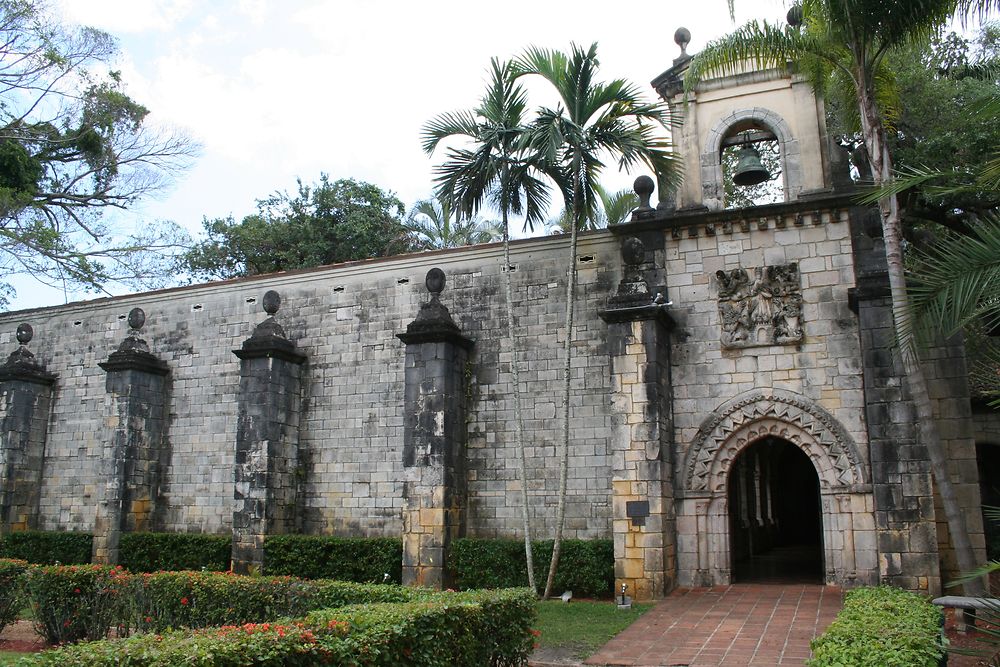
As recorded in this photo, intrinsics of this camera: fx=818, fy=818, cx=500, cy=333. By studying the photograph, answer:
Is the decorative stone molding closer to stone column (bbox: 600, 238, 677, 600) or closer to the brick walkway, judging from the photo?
stone column (bbox: 600, 238, 677, 600)

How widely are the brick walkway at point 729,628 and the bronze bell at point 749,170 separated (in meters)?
5.86

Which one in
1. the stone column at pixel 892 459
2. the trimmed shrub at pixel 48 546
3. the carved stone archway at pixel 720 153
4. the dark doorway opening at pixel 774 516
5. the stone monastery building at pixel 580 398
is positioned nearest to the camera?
the stone column at pixel 892 459

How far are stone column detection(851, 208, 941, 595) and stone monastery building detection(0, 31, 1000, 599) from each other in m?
0.03

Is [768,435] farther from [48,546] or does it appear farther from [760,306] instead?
[48,546]

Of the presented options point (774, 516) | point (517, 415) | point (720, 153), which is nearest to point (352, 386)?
point (517, 415)

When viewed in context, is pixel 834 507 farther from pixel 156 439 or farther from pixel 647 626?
pixel 156 439

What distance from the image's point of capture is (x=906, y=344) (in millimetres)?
8984

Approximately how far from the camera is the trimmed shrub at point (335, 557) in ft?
44.0

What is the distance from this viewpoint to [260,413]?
14.7m

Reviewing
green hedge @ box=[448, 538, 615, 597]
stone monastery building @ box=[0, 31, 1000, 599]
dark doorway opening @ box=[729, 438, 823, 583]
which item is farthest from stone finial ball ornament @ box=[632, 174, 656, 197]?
green hedge @ box=[448, 538, 615, 597]

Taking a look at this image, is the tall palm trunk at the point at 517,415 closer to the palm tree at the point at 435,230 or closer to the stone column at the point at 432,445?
the stone column at the point at 432,445

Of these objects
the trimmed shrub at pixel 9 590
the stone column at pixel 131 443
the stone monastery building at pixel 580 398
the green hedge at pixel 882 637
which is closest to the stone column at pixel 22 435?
the stone monastery building at pixel 580 398

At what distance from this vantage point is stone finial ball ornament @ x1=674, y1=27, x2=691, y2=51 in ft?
45.5

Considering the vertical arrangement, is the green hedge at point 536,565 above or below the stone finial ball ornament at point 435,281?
below
